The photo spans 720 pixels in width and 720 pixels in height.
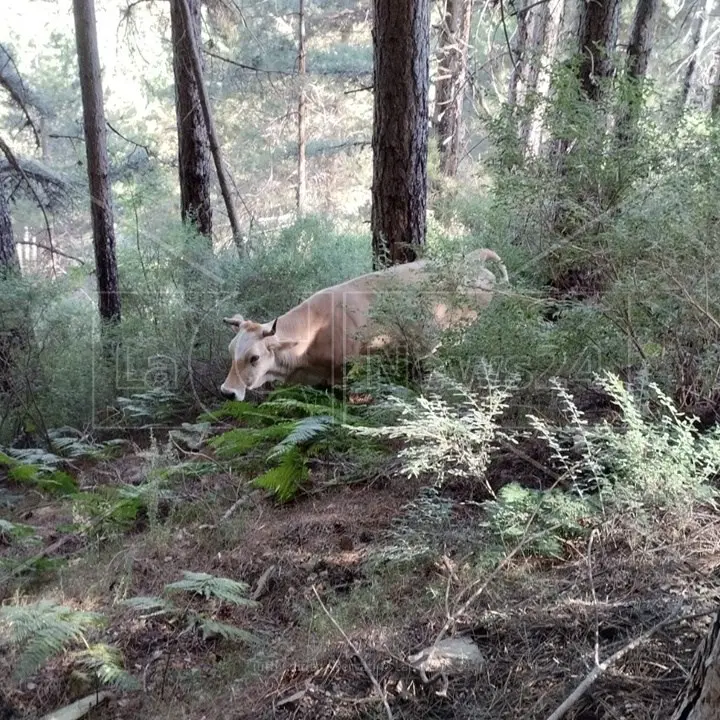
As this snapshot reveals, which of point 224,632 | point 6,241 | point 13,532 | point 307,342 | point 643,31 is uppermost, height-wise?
point 643,31

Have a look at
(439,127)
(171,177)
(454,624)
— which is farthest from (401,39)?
(171,177)

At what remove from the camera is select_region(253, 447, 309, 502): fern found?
14.4 ft

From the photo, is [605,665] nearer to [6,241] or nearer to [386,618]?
[386,618]

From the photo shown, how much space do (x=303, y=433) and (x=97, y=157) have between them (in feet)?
20.2

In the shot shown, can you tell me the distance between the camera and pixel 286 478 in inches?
175

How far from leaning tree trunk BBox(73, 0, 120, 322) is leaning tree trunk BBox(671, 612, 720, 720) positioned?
27.9 feet

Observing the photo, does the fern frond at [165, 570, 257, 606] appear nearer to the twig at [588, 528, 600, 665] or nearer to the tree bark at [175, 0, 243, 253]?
the twig at [588, 528, 600, 665]

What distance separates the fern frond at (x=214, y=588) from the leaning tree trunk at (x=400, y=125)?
156 inches

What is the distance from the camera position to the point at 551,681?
7.09 feet

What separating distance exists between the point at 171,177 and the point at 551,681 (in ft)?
87.4

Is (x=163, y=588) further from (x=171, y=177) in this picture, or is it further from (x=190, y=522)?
(x=171, y=177)

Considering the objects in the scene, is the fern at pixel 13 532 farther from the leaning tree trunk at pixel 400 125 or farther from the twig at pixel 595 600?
the leaning tree trunk at pixel 400 125

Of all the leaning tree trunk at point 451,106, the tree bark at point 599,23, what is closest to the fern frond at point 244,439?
the tree bark at point 599,23

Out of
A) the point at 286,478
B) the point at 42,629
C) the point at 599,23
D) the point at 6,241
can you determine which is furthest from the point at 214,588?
the point at 6,241
